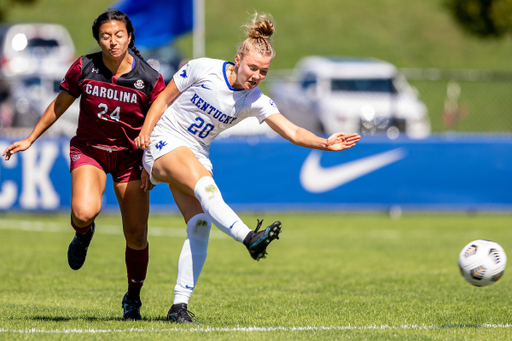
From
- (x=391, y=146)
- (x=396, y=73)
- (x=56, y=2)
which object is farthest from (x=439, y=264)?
(x=56, y=2)

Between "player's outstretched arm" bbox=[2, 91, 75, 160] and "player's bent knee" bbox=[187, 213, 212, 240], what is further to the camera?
"player's outstretched arm" bbox=[2, 91, 75, 160]

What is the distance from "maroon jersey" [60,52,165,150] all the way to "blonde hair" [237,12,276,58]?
2.78 feet

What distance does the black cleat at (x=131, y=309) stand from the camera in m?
5.18

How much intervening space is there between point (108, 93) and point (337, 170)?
27.1 ft

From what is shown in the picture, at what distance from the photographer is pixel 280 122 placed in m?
5.05

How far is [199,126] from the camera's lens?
5051 mm

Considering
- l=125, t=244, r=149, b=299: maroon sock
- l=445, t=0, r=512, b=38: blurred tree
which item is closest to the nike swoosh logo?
l=125, t=244, r=149, b=299: maroon sock

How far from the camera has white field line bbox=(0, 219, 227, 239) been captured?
11.1 metres

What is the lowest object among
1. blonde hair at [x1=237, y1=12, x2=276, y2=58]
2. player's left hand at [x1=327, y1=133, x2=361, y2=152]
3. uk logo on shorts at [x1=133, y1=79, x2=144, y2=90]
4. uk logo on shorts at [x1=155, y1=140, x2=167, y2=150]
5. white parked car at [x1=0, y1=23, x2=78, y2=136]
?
uk logo on shorts at [x1=155, y1=140, x2=167, y2=150]

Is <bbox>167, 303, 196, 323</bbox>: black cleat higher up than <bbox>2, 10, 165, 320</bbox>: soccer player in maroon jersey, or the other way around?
<bbox>2, 10, 165, 320</bbox>: soccer player in maroon jersey

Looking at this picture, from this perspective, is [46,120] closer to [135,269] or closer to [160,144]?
[160,144]

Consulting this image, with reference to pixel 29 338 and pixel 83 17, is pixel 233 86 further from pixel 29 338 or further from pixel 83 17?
pixel 83 17

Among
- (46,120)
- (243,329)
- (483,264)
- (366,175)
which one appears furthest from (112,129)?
(366,175)

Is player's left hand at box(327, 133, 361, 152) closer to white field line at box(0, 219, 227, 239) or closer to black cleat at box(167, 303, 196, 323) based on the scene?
black cleat at box(167, 303, 196, 323)
